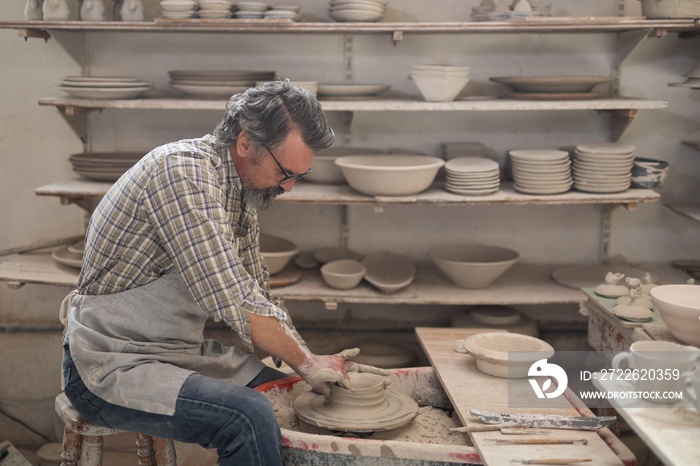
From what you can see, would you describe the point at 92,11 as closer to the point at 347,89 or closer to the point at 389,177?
the point at 347,89

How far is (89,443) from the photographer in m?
2.68

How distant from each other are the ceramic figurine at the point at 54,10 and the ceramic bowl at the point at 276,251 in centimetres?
146

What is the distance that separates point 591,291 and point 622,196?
2.48 ft

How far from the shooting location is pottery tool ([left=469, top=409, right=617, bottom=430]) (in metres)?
2.49

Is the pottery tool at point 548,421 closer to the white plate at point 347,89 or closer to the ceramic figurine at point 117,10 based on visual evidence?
the white plate at point 347,89

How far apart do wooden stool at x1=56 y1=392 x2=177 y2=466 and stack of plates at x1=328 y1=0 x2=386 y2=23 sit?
2.13 metres

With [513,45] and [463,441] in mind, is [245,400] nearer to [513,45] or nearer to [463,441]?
[463,441]

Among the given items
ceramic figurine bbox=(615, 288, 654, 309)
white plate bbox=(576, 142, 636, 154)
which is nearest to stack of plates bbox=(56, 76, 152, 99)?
white plate bbox=(576, 142, 636, 154)

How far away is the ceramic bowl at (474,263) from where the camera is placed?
404 cm

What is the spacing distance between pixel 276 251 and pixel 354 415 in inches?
64.2

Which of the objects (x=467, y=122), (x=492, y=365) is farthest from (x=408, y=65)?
(x=492, y=365)

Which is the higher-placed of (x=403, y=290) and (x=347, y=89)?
Answer: (x=347, y=89)

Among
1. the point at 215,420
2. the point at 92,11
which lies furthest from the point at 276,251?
the point at 215,420

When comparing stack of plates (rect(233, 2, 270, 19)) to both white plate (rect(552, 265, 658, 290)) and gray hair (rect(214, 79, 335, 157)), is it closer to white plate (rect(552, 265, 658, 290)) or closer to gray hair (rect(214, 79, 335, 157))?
gray hair (rect(214, 79, 335, 157))
